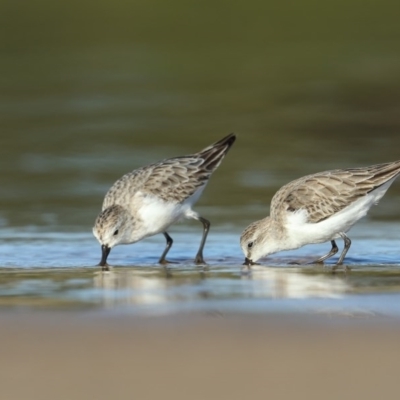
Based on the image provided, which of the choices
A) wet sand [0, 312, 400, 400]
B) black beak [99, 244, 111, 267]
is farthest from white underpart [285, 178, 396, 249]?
wet sand [0, 312, 400, 400]

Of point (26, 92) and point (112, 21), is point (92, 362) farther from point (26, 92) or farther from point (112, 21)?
point (112, 21)

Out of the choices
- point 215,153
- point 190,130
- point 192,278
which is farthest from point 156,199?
point 190,130

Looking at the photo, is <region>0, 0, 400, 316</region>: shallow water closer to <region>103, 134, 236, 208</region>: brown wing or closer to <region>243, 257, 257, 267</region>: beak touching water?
<region>243, 257, 257, 267</region>: beak touching water

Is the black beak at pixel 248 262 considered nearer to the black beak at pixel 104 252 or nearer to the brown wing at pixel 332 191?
the brown wing at pixel 332 191

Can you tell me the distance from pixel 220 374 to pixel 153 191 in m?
5.63

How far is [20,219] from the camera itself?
458 inches

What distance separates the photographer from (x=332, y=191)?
10.5 meters

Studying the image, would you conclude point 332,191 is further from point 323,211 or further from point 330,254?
point 330,254

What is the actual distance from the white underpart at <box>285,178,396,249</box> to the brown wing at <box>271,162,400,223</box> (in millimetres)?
46

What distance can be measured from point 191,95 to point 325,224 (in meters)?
7.95

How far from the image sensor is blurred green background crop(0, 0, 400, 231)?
13.3 metres

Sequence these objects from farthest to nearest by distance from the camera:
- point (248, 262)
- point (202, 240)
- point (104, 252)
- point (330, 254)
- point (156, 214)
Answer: point (156, 214) → point (202, 240) → point (330, 254) → point (104, 252) → point (248, 262)

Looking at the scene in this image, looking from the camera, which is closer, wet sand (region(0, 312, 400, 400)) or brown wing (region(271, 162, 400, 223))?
wet sand (region(0, 312, 400, 400))

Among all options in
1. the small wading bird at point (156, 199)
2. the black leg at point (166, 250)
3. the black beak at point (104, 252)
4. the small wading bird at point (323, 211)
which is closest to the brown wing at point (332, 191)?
the small wading bird at point (323, 211)
